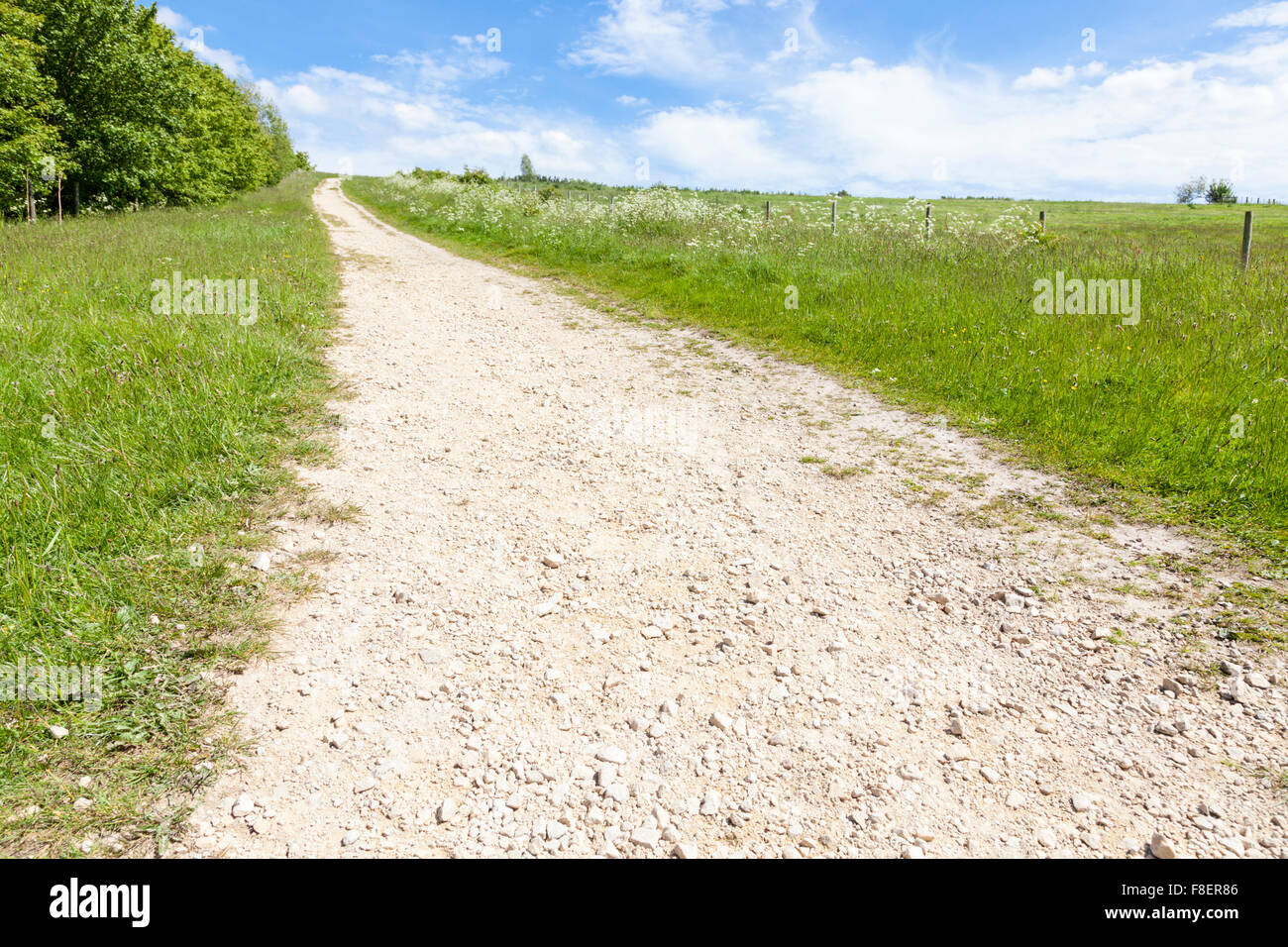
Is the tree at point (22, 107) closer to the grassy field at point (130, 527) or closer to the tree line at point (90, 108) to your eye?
the tree line at point (90, 108)

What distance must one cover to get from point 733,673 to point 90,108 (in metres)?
31.3

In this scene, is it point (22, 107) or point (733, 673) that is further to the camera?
point (22, 107)

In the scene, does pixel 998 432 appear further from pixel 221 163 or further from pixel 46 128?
pixel 221 163

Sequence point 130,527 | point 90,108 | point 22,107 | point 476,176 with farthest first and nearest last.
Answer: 1. point 476,176
2. point 90,108
3. point 22,107
4. point 130,527

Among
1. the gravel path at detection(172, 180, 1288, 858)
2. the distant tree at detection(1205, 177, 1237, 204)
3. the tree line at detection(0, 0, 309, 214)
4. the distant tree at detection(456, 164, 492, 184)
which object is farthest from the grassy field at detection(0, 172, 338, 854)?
the distant tree at detection(1205, 177, 1237, 204)

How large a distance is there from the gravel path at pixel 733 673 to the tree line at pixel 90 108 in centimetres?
2339

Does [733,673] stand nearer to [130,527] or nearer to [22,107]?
[130,527]

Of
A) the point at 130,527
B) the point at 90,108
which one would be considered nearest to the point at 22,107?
the point at 90,108

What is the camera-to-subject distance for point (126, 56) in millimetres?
23328

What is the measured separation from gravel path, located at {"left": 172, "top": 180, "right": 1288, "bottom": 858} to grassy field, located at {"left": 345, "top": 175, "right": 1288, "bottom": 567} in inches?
37.7

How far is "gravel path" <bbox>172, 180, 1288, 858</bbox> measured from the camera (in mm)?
2611

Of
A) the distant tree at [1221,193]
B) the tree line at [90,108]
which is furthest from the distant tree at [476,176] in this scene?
the distant tree at [1221,193]

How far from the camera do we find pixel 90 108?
76.6ft
